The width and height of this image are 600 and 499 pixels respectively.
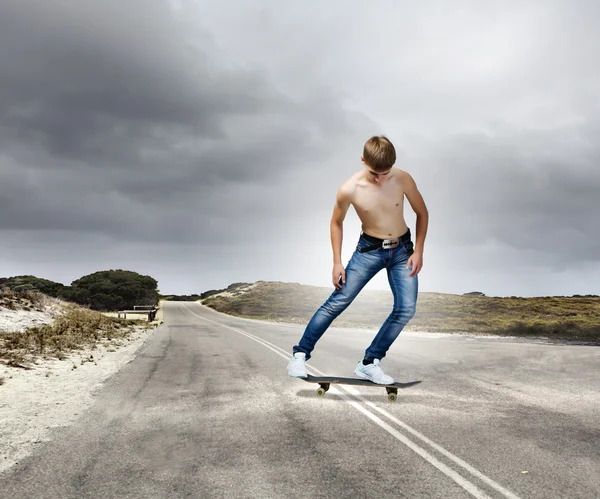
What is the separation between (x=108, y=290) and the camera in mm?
80000

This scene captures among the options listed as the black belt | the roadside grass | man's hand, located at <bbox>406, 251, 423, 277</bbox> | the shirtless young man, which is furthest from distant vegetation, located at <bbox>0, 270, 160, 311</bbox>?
man's hand, located at <bbox>406, 251, 423, 277</bbox>

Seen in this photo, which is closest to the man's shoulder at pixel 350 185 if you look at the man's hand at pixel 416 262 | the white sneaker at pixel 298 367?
the man's hand at pixel 416 262

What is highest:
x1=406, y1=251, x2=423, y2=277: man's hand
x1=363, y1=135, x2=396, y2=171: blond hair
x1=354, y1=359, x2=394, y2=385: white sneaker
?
x1=363, y1=135, x2=396, y2=171: blond hair

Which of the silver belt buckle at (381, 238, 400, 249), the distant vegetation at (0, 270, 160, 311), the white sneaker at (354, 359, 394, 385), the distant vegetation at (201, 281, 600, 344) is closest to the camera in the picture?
the silver belt buckle at (381, 238, 400, 249)

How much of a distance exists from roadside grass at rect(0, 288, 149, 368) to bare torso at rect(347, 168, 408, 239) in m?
11.2

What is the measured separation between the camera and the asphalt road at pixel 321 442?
404cm

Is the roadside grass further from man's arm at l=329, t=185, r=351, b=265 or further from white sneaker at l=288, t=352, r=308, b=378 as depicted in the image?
man's arm at l=329, t=185, r=351, b=265

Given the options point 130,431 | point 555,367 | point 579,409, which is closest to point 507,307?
point 555,367

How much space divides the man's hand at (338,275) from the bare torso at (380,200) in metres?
0.54

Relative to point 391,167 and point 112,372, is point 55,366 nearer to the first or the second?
point 112,372

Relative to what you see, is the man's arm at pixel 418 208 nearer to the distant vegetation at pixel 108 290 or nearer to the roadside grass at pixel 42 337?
the roadside grass at pixel 42 337

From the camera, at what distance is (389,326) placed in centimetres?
542

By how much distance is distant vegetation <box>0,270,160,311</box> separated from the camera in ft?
257

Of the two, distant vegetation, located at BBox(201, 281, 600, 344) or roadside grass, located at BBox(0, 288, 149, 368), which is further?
distant vegetation, located at BBox(201, 281, 600, 344)
